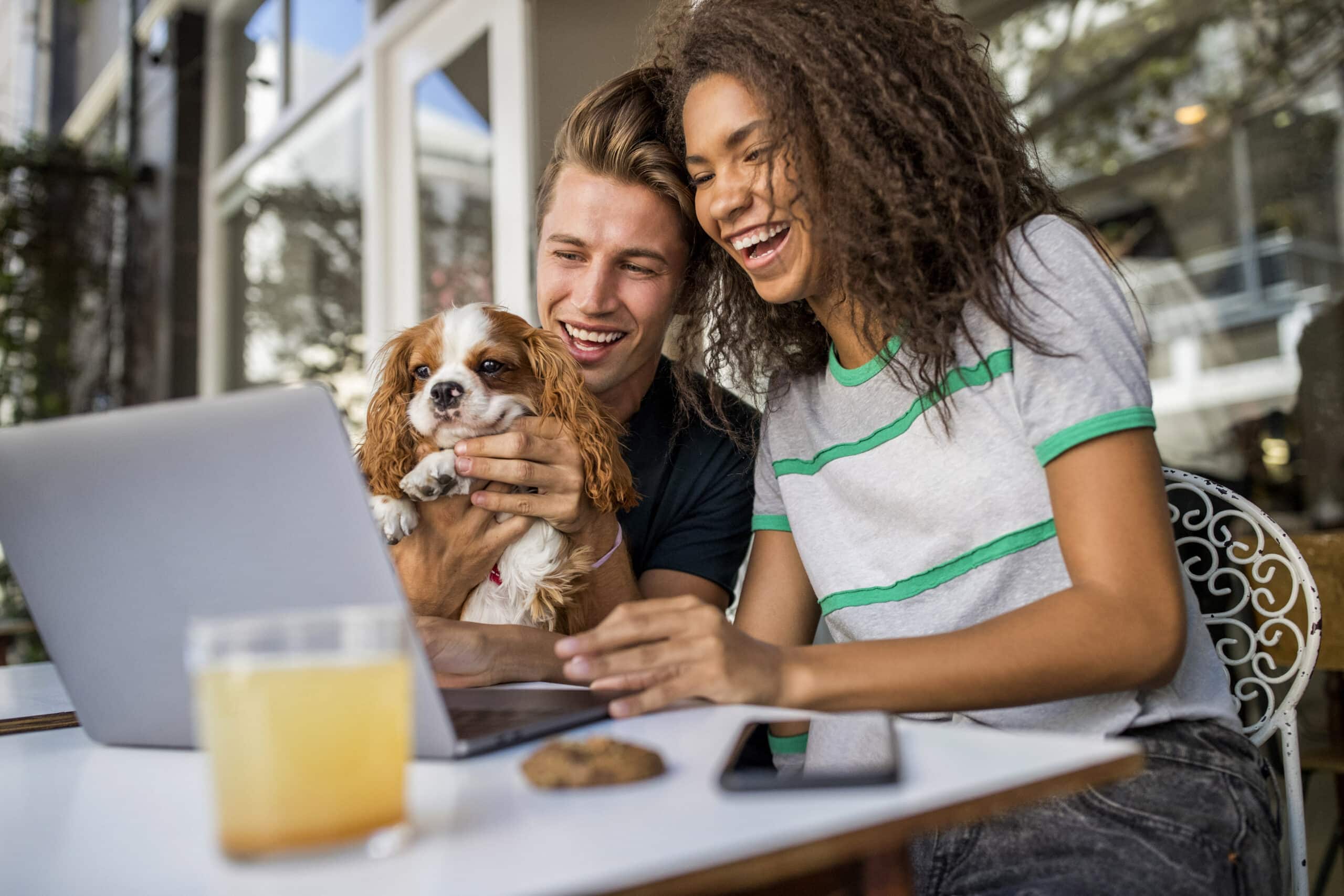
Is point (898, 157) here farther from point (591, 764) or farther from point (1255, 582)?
point (591, 764)

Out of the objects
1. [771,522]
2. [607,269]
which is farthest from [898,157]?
[607,269]

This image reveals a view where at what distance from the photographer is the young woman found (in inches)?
40.0

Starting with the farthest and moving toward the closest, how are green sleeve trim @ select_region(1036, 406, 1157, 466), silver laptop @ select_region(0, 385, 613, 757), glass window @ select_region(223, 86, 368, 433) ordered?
glass window @ select_region(223, 86, 368, 433)
green sleeve trim @ select_region(1036, 406, 1157, 466)
silver laptop @ select_region(0, 385, 613, 757)

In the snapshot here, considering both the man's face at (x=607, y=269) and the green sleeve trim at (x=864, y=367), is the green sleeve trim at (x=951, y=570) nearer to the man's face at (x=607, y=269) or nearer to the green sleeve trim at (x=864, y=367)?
the green sleeve trim at (x=864, y=367)

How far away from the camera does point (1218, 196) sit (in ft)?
17.0

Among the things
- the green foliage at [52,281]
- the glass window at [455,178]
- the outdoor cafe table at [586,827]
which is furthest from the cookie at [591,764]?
the green foliage at [52,281]

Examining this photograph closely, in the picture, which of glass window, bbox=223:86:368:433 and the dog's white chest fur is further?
glass window, bbox=223:86:368:433

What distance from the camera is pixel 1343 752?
2.51 m

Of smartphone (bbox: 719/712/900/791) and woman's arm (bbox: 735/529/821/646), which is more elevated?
woman's arm (bbox: 735/529/821/646)

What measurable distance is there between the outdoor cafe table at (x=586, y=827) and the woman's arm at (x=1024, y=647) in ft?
0.30

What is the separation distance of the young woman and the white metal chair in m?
0.21

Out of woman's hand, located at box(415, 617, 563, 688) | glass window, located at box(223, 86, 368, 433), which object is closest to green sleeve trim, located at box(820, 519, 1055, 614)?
woman's hand, located at box(415, 617, 563, 688)

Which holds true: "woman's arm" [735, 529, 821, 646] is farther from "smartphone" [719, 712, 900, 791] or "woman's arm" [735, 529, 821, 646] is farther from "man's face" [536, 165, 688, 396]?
"smartphone" [719, 712, 900, 791]

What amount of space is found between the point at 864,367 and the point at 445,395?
0.68 metres
